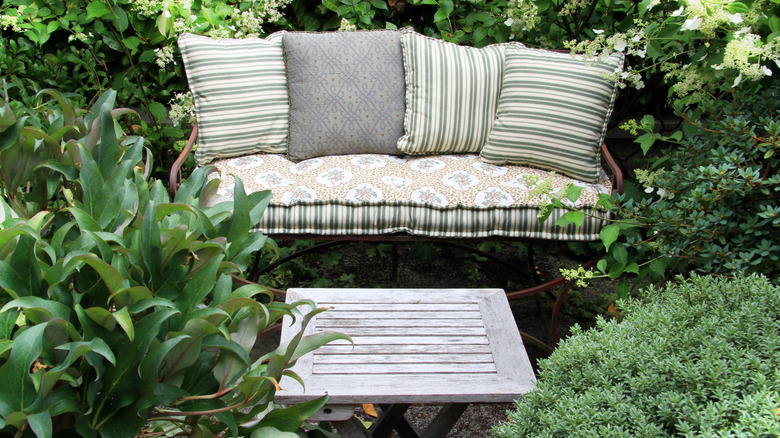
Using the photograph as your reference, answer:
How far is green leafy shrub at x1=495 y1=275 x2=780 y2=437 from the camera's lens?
898mm

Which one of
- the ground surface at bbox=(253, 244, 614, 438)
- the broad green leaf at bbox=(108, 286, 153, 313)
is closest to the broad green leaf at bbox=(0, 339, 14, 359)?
the broad green leaf at bbox=(108, 286, 153, 313)

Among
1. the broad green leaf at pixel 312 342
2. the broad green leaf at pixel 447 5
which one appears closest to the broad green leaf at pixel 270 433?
the broad green leaf at pixel 312 342

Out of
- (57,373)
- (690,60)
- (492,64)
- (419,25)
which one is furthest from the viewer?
(419,25)

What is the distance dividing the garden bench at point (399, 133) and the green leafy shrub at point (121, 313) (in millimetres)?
1089

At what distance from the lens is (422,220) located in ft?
7.47

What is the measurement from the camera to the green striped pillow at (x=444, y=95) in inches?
102

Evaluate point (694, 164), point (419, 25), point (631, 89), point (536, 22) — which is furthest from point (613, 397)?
point (419, 25)

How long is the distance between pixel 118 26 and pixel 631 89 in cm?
251

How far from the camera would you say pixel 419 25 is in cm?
323

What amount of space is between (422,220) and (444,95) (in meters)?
0.63

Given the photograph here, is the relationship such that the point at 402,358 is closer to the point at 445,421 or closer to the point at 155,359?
the point at 445,421

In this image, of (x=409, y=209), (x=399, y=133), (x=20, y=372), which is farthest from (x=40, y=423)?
(x=399, y=133)

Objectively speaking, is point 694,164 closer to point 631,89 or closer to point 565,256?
point 631,89

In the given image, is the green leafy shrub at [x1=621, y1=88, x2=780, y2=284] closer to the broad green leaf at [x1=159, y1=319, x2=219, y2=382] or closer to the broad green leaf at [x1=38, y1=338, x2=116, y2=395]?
the broad green leaf at [x1=159, y1=319, x2=219, y2=382]
